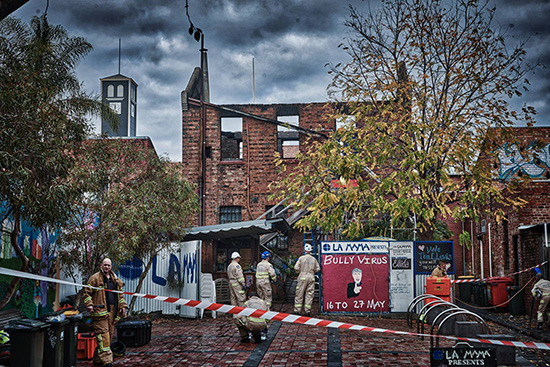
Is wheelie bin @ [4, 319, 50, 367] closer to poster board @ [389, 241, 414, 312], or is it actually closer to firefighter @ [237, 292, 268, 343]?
firefighter @ [237, 292, 268, 343]

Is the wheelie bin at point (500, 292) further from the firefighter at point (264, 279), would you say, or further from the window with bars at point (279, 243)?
the window with bars at point (279, 243)

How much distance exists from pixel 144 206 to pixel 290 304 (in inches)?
348

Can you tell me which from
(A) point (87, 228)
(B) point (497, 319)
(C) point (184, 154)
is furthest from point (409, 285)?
(C) point (184, 154)

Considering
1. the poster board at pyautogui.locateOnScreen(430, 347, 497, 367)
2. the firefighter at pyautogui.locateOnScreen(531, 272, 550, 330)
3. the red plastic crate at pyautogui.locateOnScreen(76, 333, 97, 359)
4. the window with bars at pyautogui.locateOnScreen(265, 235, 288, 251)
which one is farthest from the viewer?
the window with bars at pyautogui.locateOnScreen(265, 235, 288, 251)

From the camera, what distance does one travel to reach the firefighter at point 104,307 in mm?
10109

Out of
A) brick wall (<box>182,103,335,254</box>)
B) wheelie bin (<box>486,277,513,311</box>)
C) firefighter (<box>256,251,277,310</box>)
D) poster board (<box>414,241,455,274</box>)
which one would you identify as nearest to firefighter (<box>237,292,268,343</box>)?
firefighter (<box>256,251,277,310</box>)

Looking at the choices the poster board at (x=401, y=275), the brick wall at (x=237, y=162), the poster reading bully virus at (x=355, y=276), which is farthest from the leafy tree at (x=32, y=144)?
the brick wall at (x=237, y=162)

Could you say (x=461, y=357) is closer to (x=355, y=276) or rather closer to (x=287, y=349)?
(x=287, y=349)

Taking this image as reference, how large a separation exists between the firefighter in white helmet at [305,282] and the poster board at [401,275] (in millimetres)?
2227

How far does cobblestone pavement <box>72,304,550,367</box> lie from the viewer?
10.4 m

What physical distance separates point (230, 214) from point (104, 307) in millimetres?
17573

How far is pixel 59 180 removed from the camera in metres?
10.4

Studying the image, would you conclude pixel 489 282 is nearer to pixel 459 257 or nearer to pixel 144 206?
pixel 144 206

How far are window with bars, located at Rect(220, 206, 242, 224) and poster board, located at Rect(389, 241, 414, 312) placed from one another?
11203 millimetres
